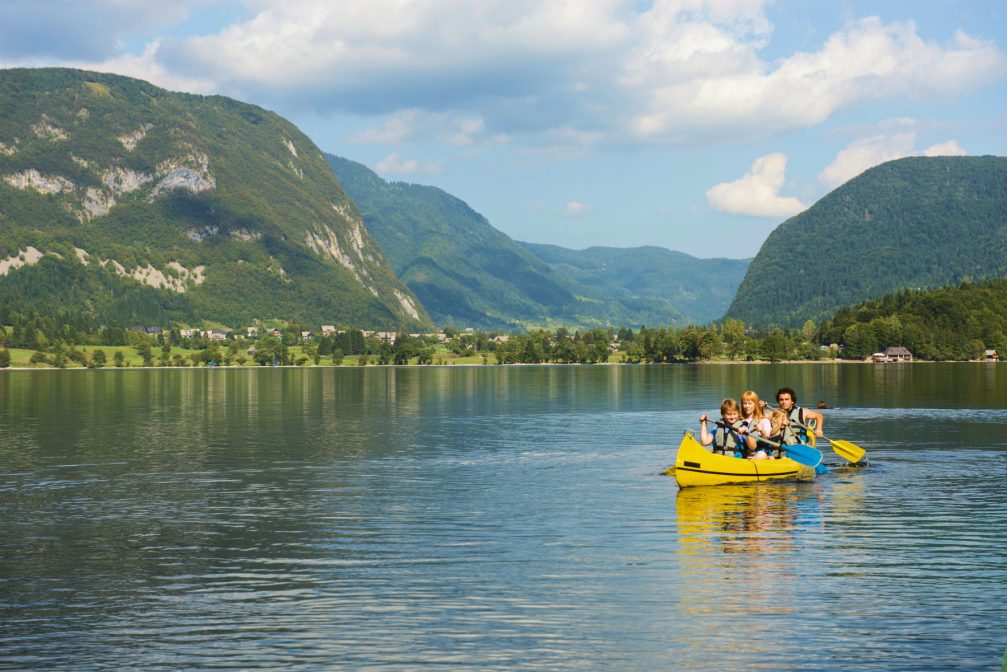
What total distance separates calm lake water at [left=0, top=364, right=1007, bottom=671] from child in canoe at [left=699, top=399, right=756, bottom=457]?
7.79 feet

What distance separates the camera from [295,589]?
28266mm

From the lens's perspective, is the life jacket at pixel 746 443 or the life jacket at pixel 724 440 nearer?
the life jacket at pixel 724 440

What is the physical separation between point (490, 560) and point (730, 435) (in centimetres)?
2268

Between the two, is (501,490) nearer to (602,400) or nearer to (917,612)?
(917,612)

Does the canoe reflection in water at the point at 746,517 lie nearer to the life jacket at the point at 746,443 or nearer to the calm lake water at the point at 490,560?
the calm lake water at the point at 490,560

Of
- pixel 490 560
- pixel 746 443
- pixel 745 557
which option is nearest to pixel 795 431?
pixel 746 443

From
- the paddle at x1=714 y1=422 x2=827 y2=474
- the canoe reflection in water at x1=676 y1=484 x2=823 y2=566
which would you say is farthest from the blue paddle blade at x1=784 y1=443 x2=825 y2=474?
the canoe reflection in water at x1=676 y1=484 x2=823 y2=566

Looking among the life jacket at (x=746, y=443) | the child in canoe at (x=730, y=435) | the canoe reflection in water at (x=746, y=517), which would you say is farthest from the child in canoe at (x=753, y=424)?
the canoe reflection in water at (x=746, y=517)

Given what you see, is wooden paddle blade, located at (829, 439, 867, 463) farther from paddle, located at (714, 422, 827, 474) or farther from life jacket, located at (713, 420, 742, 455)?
life jacket, located at (713, 420, 742, 455)

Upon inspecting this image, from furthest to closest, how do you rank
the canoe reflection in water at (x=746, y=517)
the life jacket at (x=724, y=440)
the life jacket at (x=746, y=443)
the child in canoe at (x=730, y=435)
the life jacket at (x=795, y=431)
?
the life jacket at (x=795, y=431)
the life jacket at (x=746, y=443)
the life jacket at (x=724, y=440)
the child in canoe at (x=730, y=435)
the canoe reflection in water at (x=746, y=517)

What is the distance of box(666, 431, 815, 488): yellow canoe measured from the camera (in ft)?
153

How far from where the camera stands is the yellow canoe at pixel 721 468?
153ft

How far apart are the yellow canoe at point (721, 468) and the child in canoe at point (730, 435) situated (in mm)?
1492

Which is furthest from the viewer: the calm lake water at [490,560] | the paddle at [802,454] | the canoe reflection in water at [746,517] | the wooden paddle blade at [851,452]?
the wooden paddle blade at [851,452]
